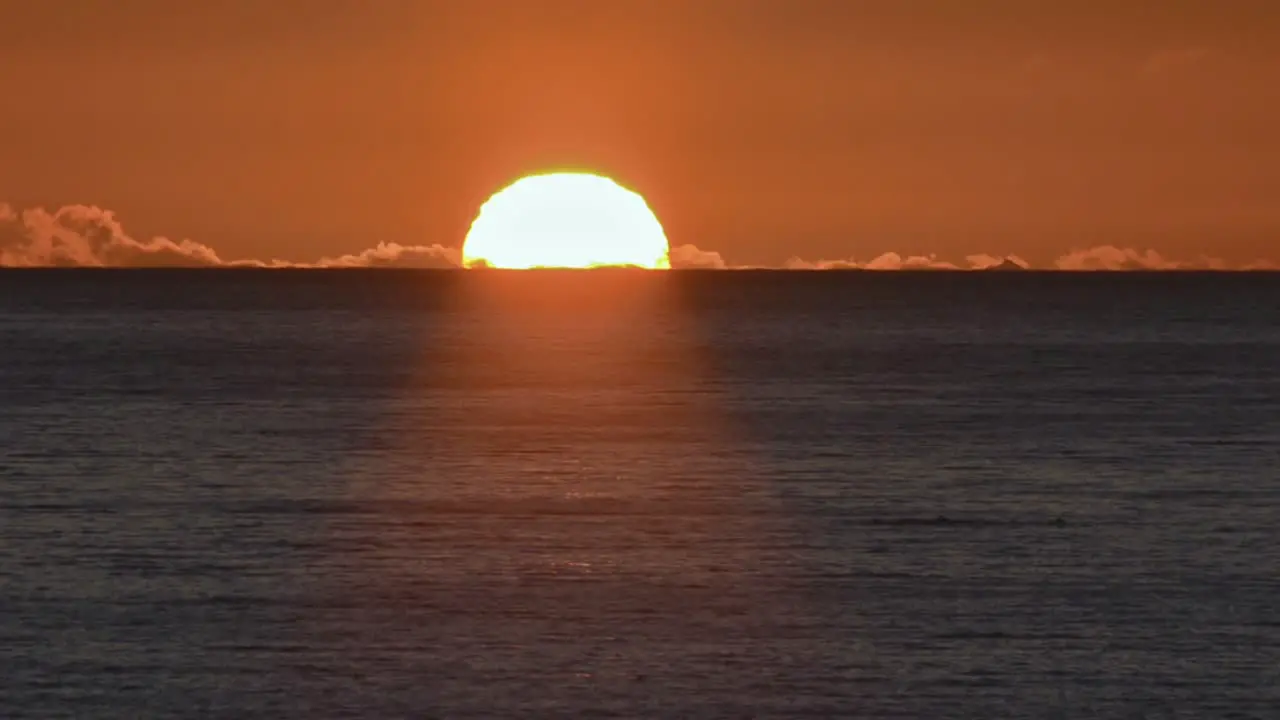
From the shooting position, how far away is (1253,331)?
192 m

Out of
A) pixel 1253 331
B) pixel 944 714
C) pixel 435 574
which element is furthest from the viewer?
pixel 1253 331

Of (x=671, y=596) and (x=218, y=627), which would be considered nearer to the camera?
(x=218, y=627)

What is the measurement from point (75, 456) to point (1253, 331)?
142 m

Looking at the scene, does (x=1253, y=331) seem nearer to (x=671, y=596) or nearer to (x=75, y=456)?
(x=75, y=456)

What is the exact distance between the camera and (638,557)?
4647 centimetres

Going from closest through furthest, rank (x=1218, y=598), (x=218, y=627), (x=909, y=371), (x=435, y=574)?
(x=218, y=627)
(x=1218, y=598)
(x=435, y=574)
(x=909, y=371)

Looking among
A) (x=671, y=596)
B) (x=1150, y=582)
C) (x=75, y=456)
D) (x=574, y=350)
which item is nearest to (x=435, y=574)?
(x=671, y=596)

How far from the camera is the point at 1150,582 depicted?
4366cm

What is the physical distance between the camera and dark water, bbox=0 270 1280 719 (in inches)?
1348

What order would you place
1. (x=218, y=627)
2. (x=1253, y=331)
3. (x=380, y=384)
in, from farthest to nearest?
(x=1253, y=331)
(x=380, y=384)
(x=218, y=627)

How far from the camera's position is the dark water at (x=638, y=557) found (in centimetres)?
3425

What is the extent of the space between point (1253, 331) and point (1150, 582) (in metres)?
154

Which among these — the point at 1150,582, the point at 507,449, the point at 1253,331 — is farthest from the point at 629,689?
the point at 1253,331

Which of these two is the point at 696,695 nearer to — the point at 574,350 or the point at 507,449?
the point at 507,449
